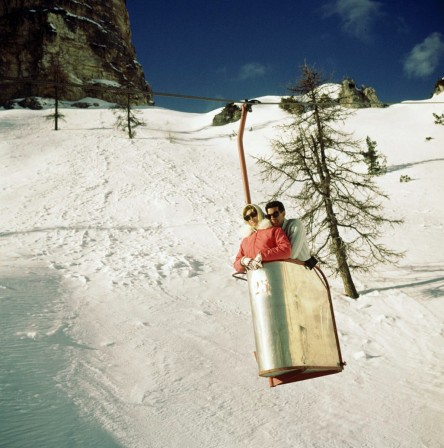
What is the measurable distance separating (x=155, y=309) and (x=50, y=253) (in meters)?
5.52

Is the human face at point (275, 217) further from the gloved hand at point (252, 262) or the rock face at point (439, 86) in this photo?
the rock face at point (439, 86)

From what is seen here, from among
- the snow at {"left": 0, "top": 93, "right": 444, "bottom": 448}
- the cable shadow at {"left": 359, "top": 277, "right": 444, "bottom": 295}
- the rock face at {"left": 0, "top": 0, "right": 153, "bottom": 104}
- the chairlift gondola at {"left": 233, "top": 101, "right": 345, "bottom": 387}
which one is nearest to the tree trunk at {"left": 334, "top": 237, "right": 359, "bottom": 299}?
the snow at {"left": 0, "top": 93, "right": 444, "bottom": 448}

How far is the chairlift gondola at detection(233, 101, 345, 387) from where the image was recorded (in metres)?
3.85

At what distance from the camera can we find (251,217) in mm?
4359

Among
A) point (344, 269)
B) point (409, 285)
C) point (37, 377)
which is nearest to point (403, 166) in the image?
point (409, 285)

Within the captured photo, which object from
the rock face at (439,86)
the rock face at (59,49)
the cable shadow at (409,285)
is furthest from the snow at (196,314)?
the rock face at (59,49)

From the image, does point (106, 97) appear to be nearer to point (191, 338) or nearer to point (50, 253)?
point (50, 253)

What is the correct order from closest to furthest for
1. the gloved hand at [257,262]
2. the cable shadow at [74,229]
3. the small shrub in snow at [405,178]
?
the gloved hand at [257,262] < the cable shadow at [74,229] < the small shrub in snow at [405,178]

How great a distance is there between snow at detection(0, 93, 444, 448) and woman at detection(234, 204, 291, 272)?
2.83 metres

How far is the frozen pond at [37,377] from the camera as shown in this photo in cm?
426

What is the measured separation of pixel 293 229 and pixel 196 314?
17.3ft

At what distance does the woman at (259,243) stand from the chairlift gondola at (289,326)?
104mm

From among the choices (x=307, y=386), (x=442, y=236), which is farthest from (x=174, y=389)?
(x=442, y=236)

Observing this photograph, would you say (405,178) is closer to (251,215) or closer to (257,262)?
(251,215)
